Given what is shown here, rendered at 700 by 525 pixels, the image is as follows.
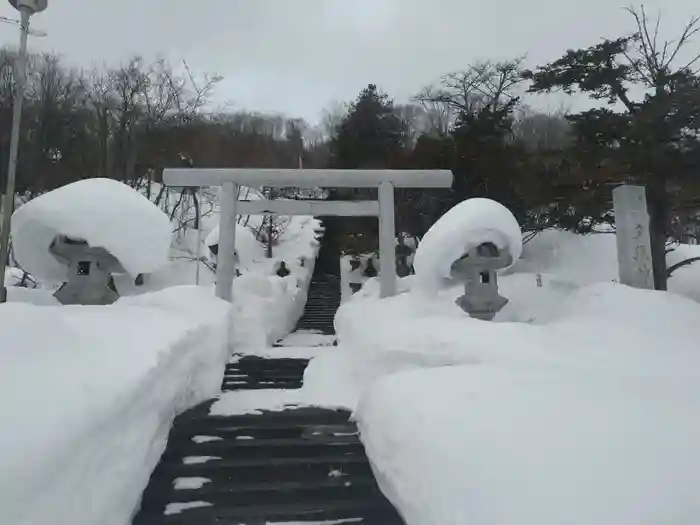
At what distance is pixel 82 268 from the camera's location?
23.1 feet

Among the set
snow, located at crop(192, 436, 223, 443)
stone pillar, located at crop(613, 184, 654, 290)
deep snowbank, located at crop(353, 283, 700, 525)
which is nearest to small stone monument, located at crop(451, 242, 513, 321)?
stone pillar, located at crop(613, 184, 654, 290)

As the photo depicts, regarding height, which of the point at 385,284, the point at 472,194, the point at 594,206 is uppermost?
the point at 472,194

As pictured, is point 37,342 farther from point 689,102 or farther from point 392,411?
point 689,102

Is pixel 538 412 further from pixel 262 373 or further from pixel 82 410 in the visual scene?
pixel 262 373

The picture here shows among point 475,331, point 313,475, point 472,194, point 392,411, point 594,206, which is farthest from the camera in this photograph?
point 472,194

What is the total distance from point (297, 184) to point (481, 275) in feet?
12.7

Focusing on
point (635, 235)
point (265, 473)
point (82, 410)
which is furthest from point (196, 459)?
point (635, 235)

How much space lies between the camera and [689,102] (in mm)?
9797

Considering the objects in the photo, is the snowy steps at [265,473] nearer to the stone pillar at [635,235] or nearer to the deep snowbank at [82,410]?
the deep snowbank at [82,410]

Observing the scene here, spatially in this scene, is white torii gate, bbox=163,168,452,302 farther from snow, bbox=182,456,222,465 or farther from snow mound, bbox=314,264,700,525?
snow, bbox=182,456,222,465

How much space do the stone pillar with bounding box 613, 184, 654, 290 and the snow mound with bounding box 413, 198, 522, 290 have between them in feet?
5.42

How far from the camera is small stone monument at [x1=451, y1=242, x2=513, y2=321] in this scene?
8648mm

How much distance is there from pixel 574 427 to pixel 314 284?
18784 mm

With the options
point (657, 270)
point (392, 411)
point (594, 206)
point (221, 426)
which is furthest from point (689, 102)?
point (221, 426)
